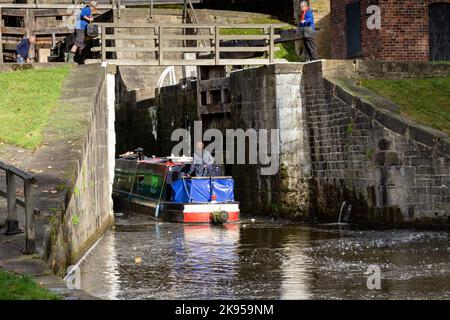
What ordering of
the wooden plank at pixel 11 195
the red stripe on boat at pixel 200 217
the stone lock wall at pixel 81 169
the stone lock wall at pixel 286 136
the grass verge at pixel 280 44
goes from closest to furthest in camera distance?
the wooden plank at pixel 11 195
the stone lock wall at pixel 81 169
the red stripe on boat at pixel 200 217
the stone lock wall at pixel 286 136
the grass verge at pixel 280 44

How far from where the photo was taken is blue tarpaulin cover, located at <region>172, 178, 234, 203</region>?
27.6 metres

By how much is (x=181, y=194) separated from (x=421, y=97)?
674 cm

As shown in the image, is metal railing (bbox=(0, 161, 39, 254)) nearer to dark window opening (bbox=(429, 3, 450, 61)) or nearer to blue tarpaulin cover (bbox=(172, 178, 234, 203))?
blue tarpaulin cover (bbox=(172, 178, 234, 203))

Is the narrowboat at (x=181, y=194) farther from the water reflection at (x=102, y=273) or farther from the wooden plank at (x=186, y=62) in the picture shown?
the water reflection at (x=102, y=273)

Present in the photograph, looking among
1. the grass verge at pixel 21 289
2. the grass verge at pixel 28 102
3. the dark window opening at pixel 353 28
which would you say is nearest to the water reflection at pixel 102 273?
the grass verge at pixel 28 102

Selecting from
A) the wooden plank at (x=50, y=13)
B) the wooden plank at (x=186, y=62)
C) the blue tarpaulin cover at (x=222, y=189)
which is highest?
the wooden plank at (x=50, y=13)

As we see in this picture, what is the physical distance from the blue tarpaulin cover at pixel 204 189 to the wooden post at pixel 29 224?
14.1 metres

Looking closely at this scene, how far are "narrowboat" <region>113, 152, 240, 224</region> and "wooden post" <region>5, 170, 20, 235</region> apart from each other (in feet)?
42.3

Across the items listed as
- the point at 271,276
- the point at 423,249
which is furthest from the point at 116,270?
the point at 423,249

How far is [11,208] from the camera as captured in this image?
1434 centimetres

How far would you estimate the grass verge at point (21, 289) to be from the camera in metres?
10.5

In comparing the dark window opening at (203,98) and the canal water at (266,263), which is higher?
the dark window opening at (203,98)

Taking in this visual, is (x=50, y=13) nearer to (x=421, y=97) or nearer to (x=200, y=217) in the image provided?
(x=200, y=217)
